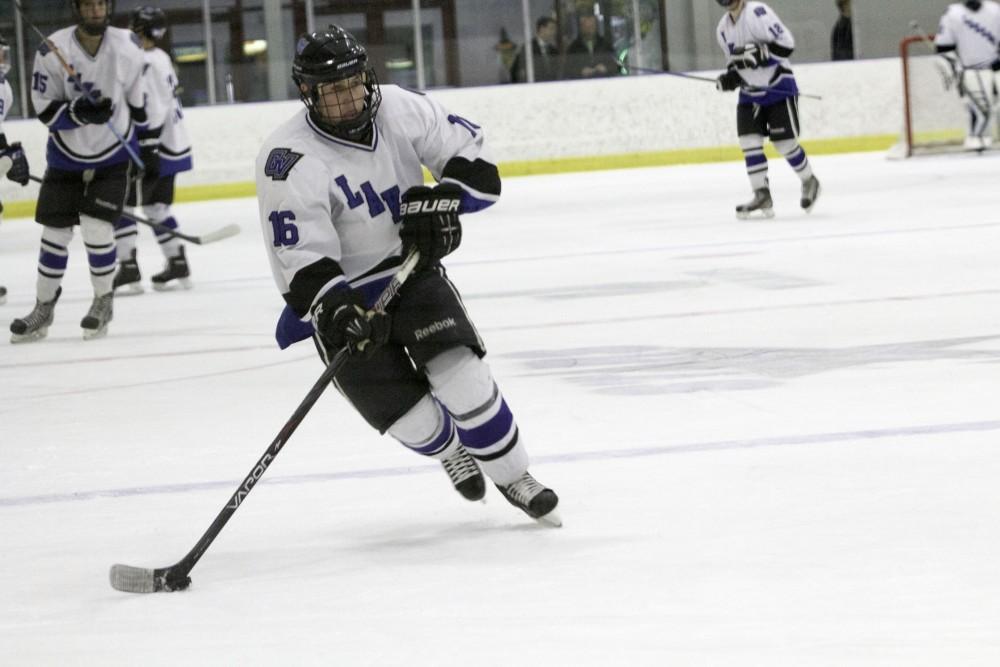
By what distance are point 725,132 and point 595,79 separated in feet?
3.57

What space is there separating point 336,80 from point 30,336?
3.25m

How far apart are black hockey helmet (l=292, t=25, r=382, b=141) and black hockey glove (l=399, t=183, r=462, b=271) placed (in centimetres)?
14

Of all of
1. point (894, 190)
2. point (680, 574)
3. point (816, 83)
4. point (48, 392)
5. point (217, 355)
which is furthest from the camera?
point (816, 83)

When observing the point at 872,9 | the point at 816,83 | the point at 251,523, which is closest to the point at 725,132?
the point at 816,83

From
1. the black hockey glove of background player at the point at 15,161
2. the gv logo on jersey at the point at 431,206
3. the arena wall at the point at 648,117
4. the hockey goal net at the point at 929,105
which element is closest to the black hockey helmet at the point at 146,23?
the black hockey glove of background player at the point at 15,161

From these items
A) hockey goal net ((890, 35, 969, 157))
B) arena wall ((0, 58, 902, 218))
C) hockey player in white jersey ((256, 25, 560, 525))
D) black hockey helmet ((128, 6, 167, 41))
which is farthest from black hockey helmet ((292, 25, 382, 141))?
arena wall ((0, 58, 902, 218))

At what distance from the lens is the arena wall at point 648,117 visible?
12266 mm

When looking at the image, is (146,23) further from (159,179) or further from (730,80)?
(730,80)

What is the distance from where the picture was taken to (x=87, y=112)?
5199mm

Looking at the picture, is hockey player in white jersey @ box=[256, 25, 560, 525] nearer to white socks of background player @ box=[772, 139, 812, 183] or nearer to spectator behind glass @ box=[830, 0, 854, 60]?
white socks of background player @ box=[772, 139, 812, 183]

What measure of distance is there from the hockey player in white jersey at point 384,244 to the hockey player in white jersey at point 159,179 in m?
3.95

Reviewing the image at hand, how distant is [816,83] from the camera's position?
487 inches

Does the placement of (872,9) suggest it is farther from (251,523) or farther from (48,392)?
(251,523)

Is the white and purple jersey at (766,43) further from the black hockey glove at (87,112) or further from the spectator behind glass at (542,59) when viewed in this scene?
the spectator behind glass at (542,59)
